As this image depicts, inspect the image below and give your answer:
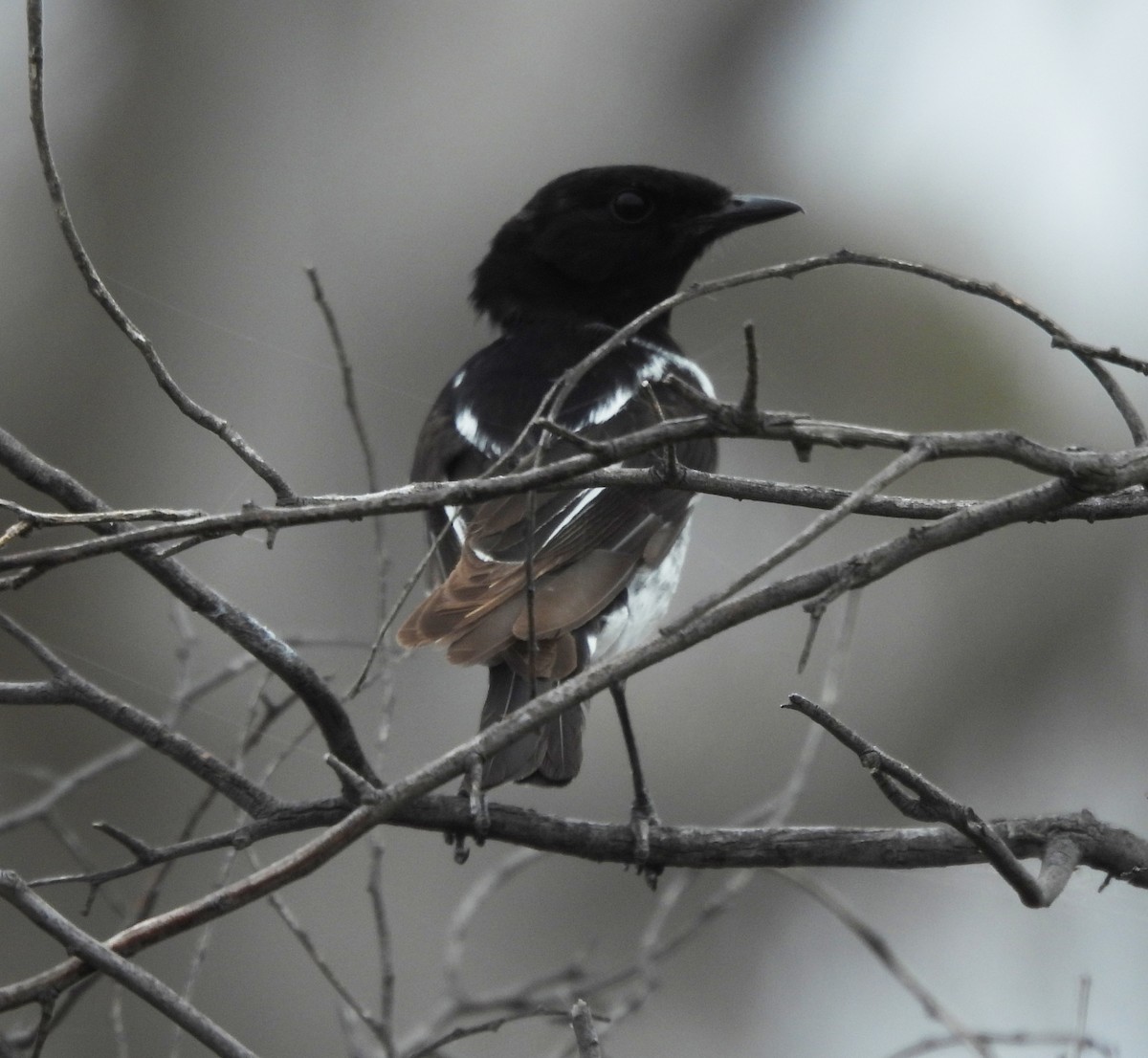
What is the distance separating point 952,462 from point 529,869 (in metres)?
3.01

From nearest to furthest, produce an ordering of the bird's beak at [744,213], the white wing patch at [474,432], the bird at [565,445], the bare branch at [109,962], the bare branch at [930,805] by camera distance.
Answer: the bare branch at [109,962] → the bare branch at [930,805] → the bird at [565,445] → the white wing patch at [474,432] → the bird's beak at [744,213]

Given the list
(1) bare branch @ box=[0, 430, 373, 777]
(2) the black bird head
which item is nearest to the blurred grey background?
(2) the black bird head

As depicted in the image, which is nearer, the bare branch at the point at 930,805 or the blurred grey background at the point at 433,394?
the bare branch at the point at 930,805

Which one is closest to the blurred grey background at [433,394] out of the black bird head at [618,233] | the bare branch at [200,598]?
the black bird head at [618,233]

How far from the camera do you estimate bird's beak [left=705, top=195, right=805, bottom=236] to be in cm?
511

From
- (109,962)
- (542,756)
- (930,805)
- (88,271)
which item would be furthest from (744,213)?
(109,962)

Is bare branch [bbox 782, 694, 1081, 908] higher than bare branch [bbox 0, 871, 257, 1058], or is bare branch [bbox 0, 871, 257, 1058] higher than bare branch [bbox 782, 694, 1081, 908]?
bare branch [bbox 782, 694, 1081, 908]

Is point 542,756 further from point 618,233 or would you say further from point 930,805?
point 618,233

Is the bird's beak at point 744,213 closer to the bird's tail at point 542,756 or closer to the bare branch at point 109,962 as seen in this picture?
the bird's tail at point 542,756

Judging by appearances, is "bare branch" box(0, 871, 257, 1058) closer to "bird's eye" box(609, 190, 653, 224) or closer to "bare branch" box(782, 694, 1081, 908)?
"bare branch" box(782, 694, 1081, 908)

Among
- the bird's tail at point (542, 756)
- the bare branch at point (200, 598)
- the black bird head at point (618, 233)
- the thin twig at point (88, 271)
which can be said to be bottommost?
the bird's tail at point (542, 756)

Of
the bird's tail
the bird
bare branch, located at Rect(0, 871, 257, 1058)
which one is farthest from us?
the bird

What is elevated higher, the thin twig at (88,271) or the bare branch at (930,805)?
the thin twig at (88,271)

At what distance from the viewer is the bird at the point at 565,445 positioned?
324 centimetres
